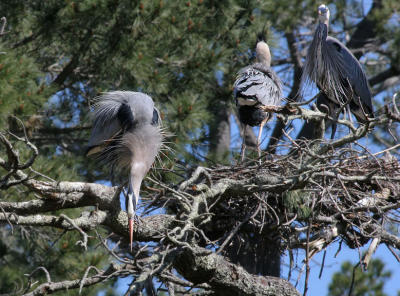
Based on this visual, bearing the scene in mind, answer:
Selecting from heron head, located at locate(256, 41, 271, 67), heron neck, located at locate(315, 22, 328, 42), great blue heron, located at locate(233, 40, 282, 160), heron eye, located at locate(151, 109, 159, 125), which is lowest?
heron eye, located at locate(151, 109, 159, 125)

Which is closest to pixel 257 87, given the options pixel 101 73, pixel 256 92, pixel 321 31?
pixel 256 92

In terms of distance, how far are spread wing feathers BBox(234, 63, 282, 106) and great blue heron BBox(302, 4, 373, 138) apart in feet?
0.93

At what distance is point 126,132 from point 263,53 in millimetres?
2050

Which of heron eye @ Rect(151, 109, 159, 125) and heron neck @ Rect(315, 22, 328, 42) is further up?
heron neck @ Rect(315, 22, 328, 42)

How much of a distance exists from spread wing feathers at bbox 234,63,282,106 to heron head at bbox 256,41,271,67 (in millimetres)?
500

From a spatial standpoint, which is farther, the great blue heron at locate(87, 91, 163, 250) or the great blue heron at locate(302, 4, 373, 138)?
the great blue heron at locate(302, 4, 373, 138)

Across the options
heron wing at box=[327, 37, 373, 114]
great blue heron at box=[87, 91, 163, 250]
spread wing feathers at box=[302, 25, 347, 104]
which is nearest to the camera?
great blue heron at box=[87, 91, 163, 250]

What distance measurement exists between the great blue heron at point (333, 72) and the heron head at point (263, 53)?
0.55 metres

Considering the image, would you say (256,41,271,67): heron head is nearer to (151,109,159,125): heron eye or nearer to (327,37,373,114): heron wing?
(327,37,373,114): heron wing

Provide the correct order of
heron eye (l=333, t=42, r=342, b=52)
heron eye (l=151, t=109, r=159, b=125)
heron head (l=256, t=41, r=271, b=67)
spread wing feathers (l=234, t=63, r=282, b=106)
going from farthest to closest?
1. heron head (l=256, t=41, r=271, b=67)
2. heron eye (l=333, t=42, r=342, b=52)
3. spread wing feathers (l=234, t=63, r=282, b=106)
4. heron eye (l=151, t=109, r=159, b=125)

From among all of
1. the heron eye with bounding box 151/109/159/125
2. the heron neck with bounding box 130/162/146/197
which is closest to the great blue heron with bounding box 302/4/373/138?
the heron eye with bounding box 151/109/159/125

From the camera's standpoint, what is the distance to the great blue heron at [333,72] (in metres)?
5.26

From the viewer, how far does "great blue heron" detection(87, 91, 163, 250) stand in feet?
13.3

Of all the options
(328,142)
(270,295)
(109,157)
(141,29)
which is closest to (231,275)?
(270,295)
